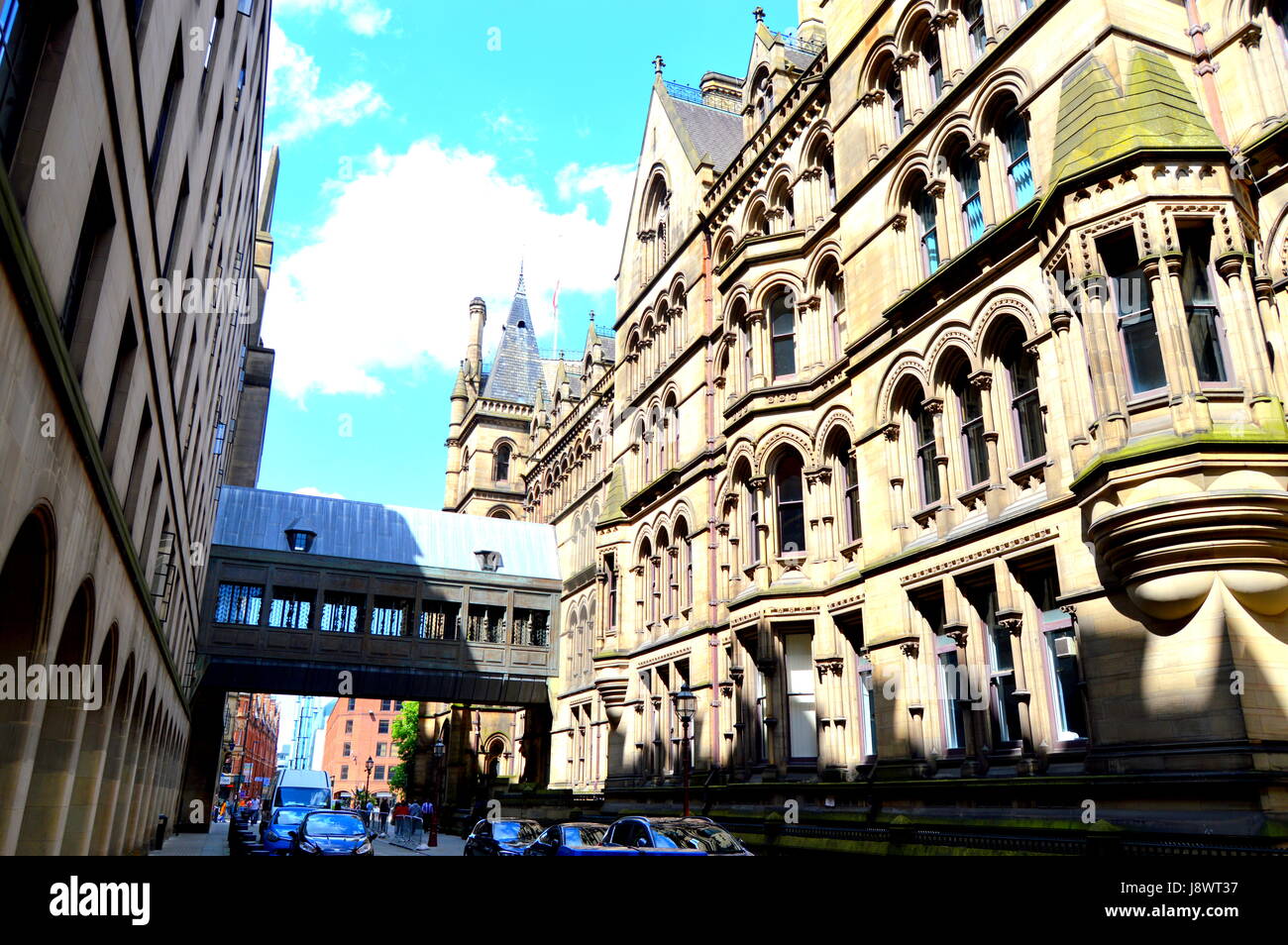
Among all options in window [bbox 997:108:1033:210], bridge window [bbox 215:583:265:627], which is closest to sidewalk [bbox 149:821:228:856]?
bridge window [bbox 215:583:265:627]

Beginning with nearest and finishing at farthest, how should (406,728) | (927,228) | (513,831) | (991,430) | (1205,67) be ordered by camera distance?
(1205,67) < (991,430) < (927,228) < (513,831) < (406,728)

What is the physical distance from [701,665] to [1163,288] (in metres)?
17.8

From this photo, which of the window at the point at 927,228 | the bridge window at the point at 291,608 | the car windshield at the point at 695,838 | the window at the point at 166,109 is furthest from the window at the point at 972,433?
the bridge window at the point at 291,608

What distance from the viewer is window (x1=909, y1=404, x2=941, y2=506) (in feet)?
64.6

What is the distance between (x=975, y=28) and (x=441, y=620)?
33.8m

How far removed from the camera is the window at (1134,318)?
47.5ft

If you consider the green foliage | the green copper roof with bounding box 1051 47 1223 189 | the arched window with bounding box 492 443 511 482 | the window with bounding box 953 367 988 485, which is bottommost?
the green foliage

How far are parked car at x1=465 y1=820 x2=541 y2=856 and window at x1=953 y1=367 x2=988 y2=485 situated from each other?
12656mm

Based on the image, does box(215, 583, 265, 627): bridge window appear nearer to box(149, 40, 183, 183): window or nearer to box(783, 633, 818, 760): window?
box(783, 633, 818, 760): window

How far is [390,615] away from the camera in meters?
42.8

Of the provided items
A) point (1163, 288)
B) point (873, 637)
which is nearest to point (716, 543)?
point (873, 637)

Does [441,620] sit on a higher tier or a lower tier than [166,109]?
lower

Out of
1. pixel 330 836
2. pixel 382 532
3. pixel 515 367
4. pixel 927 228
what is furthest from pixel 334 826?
pixel 515 367

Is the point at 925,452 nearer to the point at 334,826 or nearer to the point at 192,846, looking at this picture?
the point at 334,826
